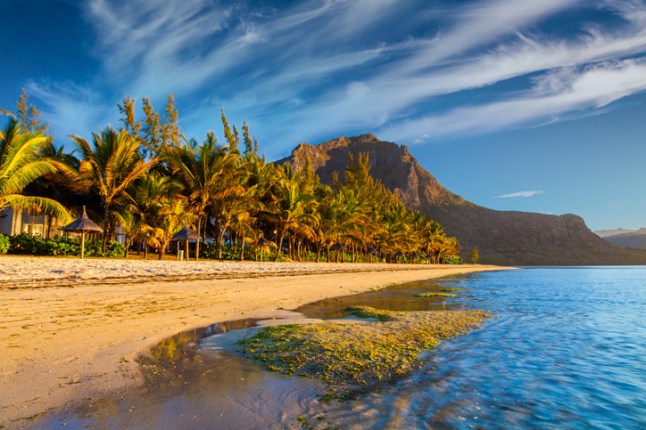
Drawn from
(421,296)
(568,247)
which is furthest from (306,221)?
(568,247)

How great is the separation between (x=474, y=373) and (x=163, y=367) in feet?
13.1

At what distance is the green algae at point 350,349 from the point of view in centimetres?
465

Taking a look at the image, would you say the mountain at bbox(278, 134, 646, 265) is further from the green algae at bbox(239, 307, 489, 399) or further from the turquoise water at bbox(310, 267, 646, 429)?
the turquoise water at bbox(310, 267, 646, 429)

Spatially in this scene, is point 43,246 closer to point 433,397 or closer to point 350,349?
point 350,349

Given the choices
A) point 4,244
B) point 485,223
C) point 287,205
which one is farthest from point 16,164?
point 485,223

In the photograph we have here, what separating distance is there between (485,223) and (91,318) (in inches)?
5993

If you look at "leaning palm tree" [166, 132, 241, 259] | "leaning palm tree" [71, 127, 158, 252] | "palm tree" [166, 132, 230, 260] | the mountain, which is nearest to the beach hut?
"leaning palm tree" [166, 132, 241, 259]

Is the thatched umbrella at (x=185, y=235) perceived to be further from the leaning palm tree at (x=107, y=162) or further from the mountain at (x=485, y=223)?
the mountain at (x=485, y=223)

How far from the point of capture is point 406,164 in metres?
166

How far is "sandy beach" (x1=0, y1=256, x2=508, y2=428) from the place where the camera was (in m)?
3.79

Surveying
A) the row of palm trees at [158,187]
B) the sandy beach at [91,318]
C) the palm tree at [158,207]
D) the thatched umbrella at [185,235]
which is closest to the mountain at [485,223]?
the row of palm trees at [158,187]

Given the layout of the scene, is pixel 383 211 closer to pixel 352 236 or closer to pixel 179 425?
pixel 352 236

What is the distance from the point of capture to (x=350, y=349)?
576 cm

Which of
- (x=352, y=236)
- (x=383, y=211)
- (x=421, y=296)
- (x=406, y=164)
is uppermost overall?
(x=406, y=164)
